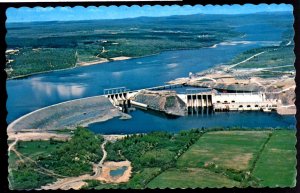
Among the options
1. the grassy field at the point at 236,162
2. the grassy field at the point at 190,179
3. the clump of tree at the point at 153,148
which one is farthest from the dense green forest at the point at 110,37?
the grassy field at the point at 190,179

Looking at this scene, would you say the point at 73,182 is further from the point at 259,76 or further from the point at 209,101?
the point at 259,76

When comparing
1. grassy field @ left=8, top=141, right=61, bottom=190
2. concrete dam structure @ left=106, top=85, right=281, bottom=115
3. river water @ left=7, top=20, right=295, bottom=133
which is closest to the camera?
grassy field @ left=8, top=141, right=61, bottom=190

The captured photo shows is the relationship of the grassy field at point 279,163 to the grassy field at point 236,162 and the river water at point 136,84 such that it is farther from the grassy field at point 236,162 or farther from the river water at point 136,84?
the river water at point 136,84

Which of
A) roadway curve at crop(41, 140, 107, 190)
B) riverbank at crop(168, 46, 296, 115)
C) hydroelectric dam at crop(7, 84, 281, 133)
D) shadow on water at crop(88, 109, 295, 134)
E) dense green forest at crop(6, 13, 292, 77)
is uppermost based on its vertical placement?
dense green forest at crop(6, 13, 292, 77)

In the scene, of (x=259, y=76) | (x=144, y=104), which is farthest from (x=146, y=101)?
(x=259, y=76)

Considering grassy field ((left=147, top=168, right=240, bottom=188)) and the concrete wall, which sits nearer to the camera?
grassy field ((left=147, top=168, right=240, bottom=188))

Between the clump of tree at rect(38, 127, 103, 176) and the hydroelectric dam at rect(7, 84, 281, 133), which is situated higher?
the hydroelectric dam at rect(7, 84, 281, 133)

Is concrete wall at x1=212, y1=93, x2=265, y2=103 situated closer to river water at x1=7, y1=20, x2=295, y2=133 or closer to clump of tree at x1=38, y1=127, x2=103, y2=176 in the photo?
river water at x1=7, y1=20, x2=295, y2=133

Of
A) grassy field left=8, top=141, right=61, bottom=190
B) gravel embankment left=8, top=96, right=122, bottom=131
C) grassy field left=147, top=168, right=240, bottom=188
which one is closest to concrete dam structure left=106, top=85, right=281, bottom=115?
gravel embankment left=8, top=96, right=122, bottom=131

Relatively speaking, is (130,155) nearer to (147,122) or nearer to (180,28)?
(147,122)

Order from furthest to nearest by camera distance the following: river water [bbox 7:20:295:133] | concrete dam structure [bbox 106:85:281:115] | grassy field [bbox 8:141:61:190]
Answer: concrete dam structure [bbox 106:85:281:115], river water [bbox 7:20:295:133], grassy field [bbox 8:141:61:190]
